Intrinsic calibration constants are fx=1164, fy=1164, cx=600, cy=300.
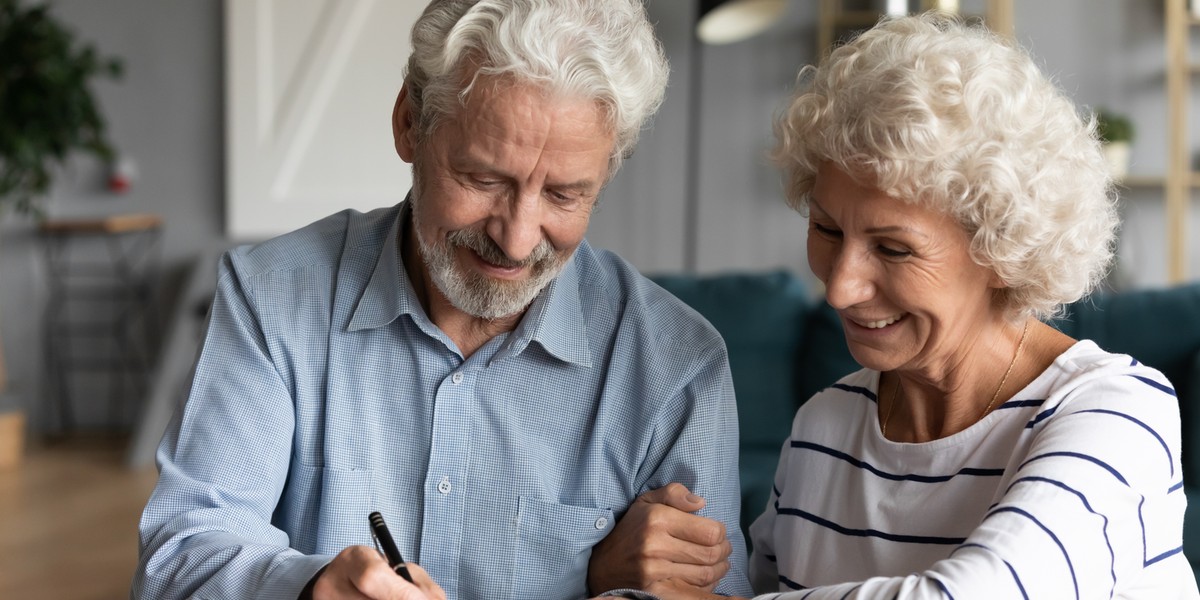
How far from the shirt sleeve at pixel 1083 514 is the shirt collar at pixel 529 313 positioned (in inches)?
20.0

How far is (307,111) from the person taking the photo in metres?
6.16

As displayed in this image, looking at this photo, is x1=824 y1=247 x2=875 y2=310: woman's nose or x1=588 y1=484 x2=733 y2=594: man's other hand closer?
x1=824 y1=247 x2=875 y2=310: woman's nose

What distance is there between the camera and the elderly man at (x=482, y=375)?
1.50 m

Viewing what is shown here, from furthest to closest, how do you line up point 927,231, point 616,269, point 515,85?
point 616,269, point 515,85, point 927,231

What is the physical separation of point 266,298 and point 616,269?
0.52m

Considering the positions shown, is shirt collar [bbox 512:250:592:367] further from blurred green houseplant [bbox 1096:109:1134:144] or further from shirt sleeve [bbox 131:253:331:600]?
blurred green houseplant [bbox 1096:109:1134:144]

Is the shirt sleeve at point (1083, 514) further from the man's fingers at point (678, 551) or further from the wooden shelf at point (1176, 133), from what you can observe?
the wooden shelf at point (1176, 133)

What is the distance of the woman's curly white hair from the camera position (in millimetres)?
1323

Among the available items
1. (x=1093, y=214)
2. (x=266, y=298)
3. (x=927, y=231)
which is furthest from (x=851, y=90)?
(x=266, y=298)

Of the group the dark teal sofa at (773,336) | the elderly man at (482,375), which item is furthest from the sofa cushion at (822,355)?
the elderly man at (482,375)

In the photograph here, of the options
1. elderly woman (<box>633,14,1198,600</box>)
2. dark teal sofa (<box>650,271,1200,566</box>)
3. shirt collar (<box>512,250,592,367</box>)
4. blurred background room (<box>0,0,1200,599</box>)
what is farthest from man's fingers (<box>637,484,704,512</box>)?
blurred background room (<box>0,0,1200,599</box>)

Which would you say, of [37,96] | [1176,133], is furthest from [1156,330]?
[37,96]

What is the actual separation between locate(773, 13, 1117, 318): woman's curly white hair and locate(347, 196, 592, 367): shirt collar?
1.39ft

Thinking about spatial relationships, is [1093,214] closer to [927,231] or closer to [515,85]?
[927,231]
